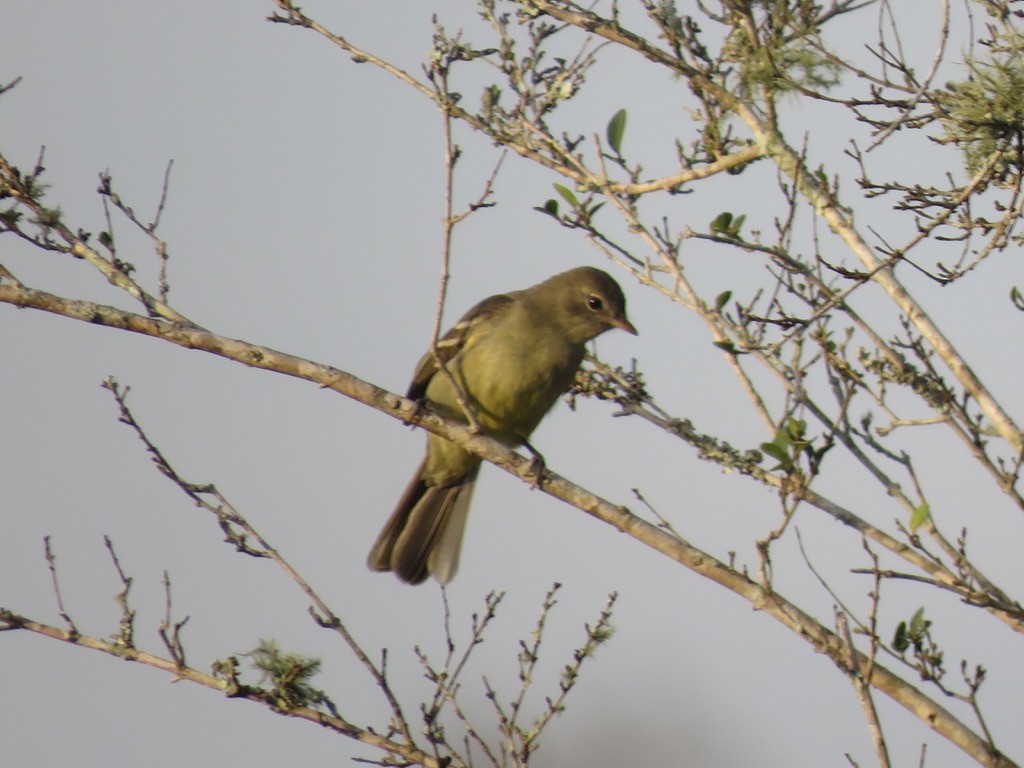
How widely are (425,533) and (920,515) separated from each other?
3.88m

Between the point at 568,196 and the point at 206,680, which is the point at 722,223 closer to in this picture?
the point at 568,196

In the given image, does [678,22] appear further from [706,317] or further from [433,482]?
[433,482]

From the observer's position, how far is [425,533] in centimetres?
838

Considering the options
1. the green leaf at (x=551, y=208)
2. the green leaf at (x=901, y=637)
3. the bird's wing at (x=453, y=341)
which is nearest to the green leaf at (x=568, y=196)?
the green leaf at (x=551, y=208)

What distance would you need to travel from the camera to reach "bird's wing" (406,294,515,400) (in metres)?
7.87

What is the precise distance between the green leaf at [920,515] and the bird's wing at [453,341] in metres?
3.23

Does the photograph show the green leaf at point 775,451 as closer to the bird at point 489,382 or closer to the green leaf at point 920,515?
the green leaf at point 920,515

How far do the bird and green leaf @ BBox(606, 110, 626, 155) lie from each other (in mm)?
1429

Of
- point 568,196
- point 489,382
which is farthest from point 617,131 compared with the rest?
point 489,382

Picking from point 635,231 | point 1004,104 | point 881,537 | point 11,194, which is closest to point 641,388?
point 635,231

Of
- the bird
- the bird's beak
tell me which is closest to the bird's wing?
the bird

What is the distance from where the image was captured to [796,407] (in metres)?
5.29

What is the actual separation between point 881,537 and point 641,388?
1821 millimetres

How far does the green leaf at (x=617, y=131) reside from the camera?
21.9ft
